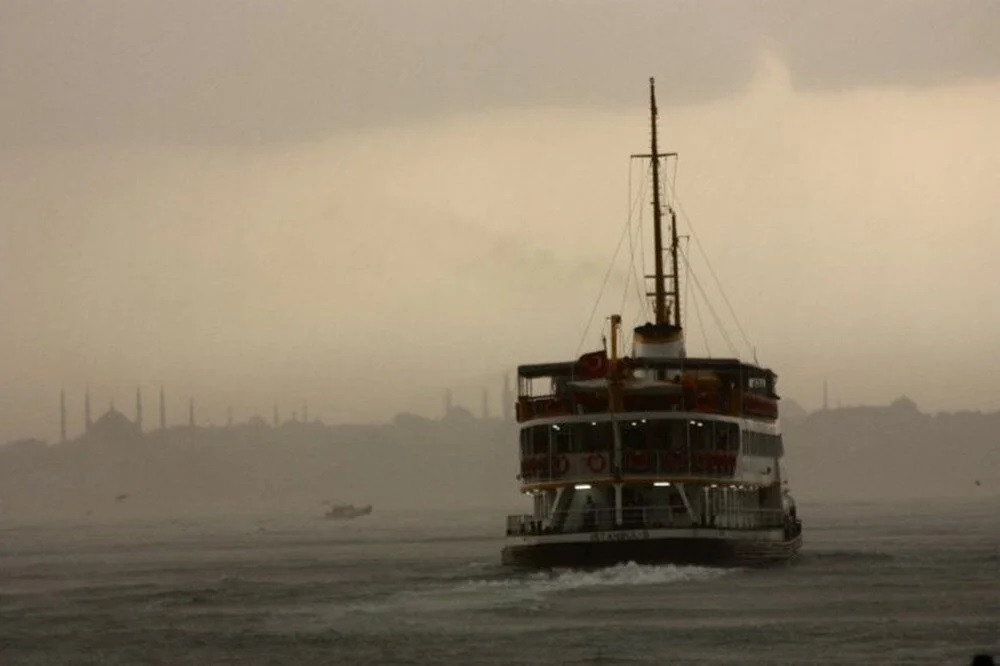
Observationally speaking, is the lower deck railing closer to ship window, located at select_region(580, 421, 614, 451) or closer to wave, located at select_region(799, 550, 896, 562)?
ship window, located at select_region(580, 421, 614, 451)

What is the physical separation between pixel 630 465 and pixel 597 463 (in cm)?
117

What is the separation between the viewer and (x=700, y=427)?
7569 cm

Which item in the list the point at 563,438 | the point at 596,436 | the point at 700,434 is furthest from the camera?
the point at 700,434

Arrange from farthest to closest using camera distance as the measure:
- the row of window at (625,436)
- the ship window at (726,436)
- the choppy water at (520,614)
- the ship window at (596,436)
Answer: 1. the ship window at (726,436)
2. the row of window at (625,436)
3. the ship window at (596,436)
4. the choppy water at (520,614)

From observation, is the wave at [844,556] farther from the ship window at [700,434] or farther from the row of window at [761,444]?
the ship window at [700,434]

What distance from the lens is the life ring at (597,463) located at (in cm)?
7375

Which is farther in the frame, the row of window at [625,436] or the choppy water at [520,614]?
the row of window at [625,436]

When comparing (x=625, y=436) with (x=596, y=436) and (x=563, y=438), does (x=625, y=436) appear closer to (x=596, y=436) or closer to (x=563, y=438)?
(x=596, y=436)

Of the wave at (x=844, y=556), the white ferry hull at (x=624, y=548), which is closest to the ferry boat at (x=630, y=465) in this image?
the white ferry hull at (x=624, y=548)

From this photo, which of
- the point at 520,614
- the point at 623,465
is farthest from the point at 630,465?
the point at 520,614

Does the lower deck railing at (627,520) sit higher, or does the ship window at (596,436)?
the ship window at (596,436)

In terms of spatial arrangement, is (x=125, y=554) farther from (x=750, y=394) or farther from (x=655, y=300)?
(x=750, y=394)

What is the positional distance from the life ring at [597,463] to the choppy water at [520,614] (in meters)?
3.49

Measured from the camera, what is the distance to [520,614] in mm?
64500
